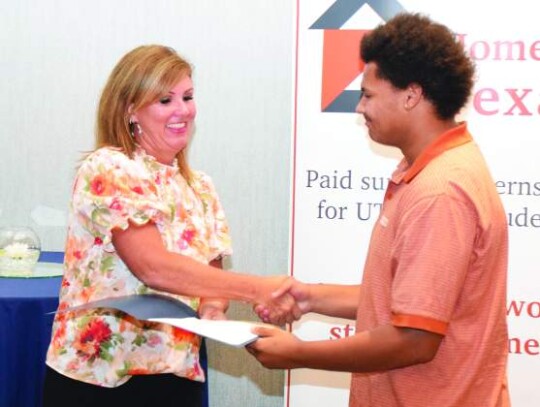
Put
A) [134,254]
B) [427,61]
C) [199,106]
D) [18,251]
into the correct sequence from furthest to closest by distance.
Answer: [199,106], [18,251], [134,254], [427,61]

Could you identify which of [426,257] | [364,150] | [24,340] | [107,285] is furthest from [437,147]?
[24,340]

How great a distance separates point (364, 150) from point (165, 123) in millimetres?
872

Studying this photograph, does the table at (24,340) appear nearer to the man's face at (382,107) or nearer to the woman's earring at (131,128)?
the woman's earring at (131,128)

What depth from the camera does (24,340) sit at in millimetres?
2896

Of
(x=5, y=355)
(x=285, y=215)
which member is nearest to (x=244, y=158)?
(x=285, y=215)

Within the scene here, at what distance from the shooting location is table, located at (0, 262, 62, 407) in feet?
9.36

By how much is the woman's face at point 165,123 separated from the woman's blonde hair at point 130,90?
25mm

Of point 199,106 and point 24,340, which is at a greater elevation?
point 199,106

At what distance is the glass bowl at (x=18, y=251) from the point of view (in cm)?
327

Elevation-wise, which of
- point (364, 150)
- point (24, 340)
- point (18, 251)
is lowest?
point (24, 340)

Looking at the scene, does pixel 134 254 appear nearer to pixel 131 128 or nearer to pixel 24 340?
pixel 131 128

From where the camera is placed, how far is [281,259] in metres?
3.88

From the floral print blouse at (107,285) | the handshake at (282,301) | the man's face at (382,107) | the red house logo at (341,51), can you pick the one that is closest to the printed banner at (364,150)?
the red house logo at (341,51)

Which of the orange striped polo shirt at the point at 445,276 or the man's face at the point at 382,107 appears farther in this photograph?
the man's face at the point at 382,107
